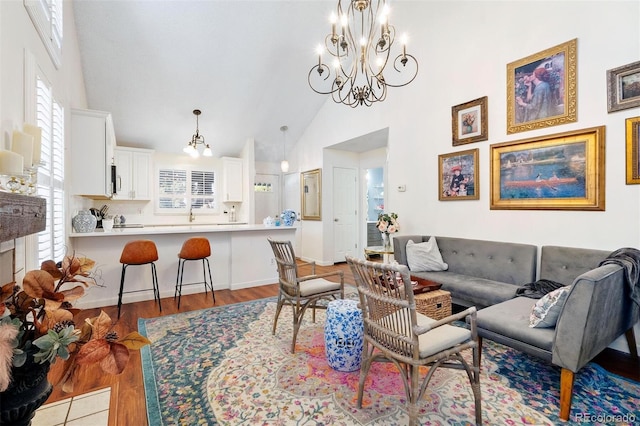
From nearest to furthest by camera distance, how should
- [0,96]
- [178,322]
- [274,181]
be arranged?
[0,96] < [178,322] < [274,181]

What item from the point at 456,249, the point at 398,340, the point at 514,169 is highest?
the point at 514,169

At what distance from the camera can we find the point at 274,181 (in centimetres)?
785

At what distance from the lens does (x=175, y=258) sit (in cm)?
423

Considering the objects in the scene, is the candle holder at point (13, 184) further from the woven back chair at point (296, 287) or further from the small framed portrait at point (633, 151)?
the small framed portrait at point (633, 151)

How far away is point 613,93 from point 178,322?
469 cm

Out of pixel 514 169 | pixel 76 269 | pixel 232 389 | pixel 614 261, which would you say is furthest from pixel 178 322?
pixel 514 169

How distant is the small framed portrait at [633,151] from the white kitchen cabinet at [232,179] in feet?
20.7

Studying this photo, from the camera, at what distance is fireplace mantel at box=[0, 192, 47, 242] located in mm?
1033

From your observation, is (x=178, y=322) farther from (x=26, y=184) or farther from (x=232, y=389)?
(x=26, y=184)

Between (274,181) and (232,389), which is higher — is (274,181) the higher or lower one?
the higher one

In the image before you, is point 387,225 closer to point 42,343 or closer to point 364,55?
point 364,55

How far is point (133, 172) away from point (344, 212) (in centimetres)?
443

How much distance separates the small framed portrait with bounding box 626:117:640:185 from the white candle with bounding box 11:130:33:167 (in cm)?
423

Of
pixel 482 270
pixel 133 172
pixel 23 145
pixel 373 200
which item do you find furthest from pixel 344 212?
pixel 23 145
